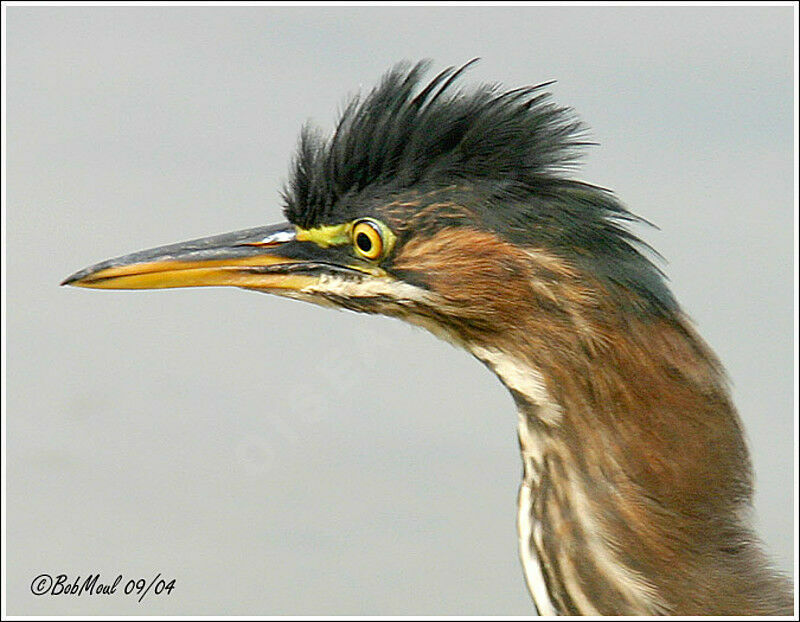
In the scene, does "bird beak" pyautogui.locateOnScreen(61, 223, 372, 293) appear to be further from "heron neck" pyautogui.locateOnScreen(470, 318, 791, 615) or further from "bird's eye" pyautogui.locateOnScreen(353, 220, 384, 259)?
"heron neck" pyautogui.locateOnScreen(470, 318, 791, 615)

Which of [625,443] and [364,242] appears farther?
[364,242]

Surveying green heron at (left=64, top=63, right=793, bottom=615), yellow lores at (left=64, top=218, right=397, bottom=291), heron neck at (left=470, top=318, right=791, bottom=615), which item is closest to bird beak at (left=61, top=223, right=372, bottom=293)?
yellow lores at (left=64, top=218, right=397, bottom=291)

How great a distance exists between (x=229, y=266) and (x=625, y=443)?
91 centimetres

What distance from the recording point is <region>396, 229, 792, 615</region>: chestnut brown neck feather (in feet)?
7.25

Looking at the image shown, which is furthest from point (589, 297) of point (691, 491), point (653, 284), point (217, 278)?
point (217, 278)

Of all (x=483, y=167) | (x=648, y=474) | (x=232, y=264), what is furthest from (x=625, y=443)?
(x=232, y=264)

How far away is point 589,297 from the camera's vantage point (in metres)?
2.19

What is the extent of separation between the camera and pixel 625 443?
88.5 inches

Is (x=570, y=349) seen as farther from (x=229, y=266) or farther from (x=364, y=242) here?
(x=229, y=266)

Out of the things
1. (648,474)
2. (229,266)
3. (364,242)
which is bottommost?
(648,474)

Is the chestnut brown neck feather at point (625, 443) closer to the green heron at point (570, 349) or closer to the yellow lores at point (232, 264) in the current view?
the green heron at point (570, 349)

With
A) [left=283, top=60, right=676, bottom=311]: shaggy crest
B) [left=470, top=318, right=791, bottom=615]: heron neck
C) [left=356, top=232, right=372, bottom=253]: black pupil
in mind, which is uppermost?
[left=283, top=60, right=676, bottom=311]: shaggy crest

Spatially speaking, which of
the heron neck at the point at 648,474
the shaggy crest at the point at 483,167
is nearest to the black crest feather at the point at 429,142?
the shaggy crest at the point at 483,167

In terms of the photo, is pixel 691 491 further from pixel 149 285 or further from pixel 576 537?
pixel 149 285
